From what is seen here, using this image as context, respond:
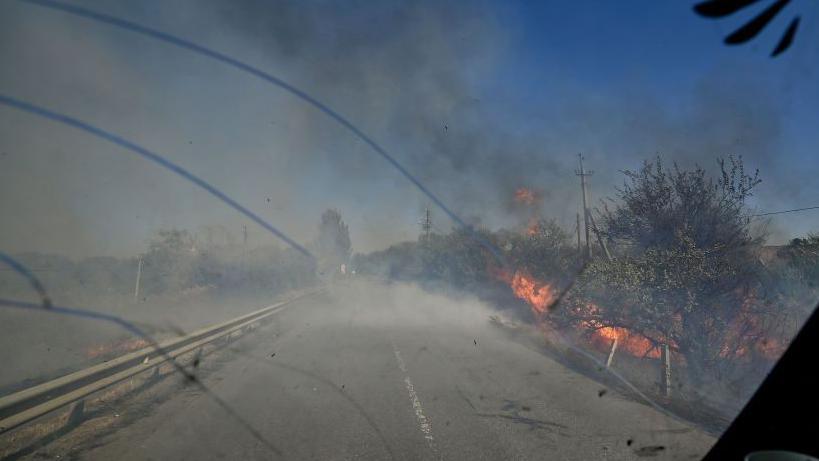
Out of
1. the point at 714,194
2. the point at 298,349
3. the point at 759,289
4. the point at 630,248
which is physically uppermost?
the point at 714,194

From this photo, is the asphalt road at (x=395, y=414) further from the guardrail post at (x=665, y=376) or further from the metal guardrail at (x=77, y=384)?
the guardrail post at (x=665, y=376)

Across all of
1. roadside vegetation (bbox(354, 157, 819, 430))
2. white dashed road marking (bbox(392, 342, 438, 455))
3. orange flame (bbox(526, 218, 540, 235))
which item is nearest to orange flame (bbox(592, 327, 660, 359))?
roadside vegetation (bbox(354, 157, 819, 430))

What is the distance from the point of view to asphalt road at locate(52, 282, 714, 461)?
14.9 ft

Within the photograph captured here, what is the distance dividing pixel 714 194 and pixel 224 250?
38.9 meters

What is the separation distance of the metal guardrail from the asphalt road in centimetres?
70

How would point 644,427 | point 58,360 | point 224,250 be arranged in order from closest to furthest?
point 644,427, point 58,360, point 224,250

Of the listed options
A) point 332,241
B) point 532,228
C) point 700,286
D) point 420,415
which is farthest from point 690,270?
point 332,241

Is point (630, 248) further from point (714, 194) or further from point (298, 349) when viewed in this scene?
point (298, 349)

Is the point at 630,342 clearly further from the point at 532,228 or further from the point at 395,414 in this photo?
the point at 395,414

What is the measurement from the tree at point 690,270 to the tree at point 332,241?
212ft

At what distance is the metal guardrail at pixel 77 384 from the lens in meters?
4.27

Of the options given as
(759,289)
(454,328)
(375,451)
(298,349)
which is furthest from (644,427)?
(454,328)

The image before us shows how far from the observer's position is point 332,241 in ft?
267

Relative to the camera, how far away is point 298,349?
1115 centimetres
